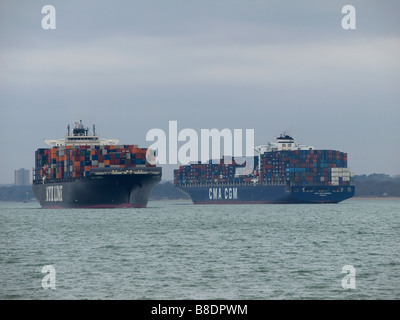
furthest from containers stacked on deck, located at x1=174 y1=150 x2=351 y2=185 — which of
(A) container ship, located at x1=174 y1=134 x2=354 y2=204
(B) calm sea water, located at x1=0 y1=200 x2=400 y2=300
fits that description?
(B) calm sea water, located at x1=0 y1=200 x2=400 y2=300

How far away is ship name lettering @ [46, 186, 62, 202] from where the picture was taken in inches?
5089

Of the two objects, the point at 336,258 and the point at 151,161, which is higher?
the point at 151,161

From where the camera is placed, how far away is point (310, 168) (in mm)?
185250

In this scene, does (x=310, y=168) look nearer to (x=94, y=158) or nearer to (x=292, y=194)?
(x=292, y=194)

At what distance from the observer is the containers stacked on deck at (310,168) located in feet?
603

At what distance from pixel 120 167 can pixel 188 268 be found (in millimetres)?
82232

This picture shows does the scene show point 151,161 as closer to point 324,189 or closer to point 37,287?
point 324,189

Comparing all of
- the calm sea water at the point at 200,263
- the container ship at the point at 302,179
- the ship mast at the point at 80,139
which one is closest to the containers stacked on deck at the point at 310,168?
the container ship at the point at 302,179

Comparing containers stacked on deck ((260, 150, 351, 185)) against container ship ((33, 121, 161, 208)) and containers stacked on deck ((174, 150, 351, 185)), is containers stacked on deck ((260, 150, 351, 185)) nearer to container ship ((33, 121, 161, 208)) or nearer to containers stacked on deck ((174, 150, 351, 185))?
containers stacked on deck ((174, 150, 351, 185))

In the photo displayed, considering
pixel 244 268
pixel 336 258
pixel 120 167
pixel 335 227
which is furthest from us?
pixel 120 167

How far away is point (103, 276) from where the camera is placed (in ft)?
119
